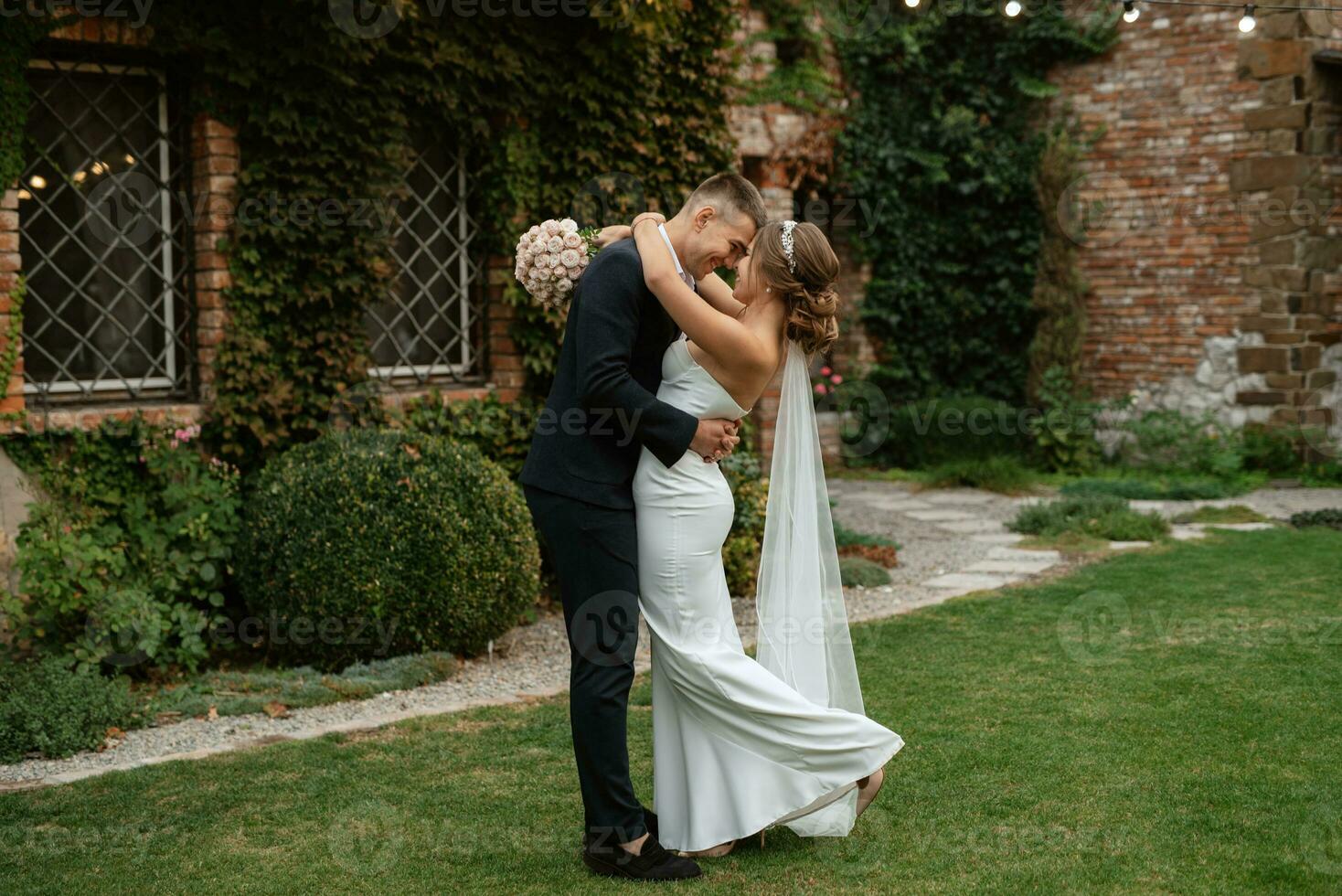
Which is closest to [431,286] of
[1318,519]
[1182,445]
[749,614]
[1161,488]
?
[749,614]

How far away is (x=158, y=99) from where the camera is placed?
6.30 metres

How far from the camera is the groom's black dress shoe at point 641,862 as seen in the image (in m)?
3.51

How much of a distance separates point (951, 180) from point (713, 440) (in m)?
10.6

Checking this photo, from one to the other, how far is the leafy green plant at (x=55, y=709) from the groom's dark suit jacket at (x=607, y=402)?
93.9 inches

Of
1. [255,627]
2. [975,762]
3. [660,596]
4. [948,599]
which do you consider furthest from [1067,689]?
[255,627]

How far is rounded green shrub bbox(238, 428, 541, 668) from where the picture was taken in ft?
18.8

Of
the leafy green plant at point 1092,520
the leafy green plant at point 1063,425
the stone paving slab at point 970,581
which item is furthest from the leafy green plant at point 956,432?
the stone paving slab at point 970,581

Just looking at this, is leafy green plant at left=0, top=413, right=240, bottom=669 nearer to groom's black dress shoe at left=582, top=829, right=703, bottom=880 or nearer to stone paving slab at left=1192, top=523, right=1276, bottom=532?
groom's black dress shoe at left=582, top=829, right=703, bottom=880

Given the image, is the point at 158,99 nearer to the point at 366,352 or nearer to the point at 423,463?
the point at 366,352

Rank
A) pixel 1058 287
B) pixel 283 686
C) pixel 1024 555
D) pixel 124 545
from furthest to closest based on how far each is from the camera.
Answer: pixel 1058 287 → pixel 1024 555 → pixel 124 545 → pixel 283 686

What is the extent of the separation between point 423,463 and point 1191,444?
346 inches

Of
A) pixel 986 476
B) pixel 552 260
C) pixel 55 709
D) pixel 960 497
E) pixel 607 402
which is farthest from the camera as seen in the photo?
pixel 986 476

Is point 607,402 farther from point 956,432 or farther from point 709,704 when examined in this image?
point 956,432

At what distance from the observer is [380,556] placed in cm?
574
